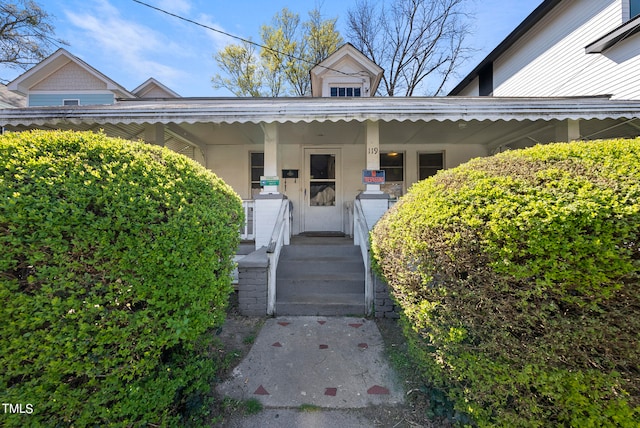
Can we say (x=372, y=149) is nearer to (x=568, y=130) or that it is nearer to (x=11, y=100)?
(x=568, y=130)

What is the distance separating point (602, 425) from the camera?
5.18 ft

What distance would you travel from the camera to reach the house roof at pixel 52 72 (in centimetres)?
1094

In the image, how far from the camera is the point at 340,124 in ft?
19.2

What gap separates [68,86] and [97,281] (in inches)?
572

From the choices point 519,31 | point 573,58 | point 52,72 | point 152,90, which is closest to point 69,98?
point 52,72

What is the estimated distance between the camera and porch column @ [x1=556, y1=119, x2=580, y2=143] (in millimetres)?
5215

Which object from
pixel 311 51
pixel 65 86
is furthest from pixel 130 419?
pixel 311 51

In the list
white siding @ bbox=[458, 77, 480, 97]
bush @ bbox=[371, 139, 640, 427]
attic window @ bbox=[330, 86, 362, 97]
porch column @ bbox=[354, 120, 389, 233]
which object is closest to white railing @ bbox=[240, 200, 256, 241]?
porch column @ bbox=[354, 120, 389, 233]

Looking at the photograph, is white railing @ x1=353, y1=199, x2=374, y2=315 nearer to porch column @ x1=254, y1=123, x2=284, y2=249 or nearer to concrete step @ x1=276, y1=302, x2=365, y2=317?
concrete step @ x1=276, y1=302, x2=365, y2=317

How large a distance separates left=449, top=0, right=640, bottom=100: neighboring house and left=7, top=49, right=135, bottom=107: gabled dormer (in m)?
15.5

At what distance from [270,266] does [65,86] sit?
13.7 m

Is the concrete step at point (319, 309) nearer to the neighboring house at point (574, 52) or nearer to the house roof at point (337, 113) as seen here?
the house roof at point (337, 113)

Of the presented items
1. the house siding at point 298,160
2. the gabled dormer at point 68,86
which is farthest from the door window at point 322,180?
the gabled dormer at point 68,86

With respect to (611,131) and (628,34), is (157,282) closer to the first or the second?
(611,131)
